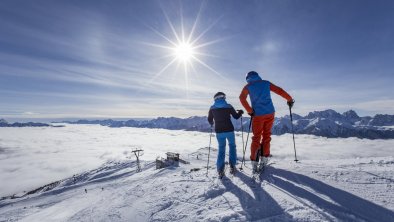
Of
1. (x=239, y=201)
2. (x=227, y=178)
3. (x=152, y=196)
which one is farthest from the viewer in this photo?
(x=227, y=178)

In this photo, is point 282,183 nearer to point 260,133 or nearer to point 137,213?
point 260,133

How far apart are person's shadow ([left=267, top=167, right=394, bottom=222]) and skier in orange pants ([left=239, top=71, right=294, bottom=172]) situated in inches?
47.4

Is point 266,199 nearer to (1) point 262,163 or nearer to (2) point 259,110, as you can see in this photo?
(1) point 262,163

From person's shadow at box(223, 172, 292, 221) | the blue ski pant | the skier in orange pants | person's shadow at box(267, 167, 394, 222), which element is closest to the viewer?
person's shadow at box(267, 167, 394, 222)

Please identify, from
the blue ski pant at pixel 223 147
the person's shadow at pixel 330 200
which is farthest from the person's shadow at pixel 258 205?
the blue ski pant at pixel 223 147

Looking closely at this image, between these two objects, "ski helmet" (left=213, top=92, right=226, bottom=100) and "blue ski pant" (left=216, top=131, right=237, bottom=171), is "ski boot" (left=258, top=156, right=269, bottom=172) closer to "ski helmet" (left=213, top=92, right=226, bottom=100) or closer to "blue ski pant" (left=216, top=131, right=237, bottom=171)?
"blue ski pant" (left=216, top=131, right=237, bottom=171)

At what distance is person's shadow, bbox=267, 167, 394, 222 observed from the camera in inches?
185

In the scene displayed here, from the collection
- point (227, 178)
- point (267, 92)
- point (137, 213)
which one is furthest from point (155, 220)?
point (267, 92)

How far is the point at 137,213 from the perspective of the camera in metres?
6.45

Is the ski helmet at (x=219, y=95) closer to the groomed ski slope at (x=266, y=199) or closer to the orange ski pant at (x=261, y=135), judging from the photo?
the orange ski pant at (x=261, y=135)

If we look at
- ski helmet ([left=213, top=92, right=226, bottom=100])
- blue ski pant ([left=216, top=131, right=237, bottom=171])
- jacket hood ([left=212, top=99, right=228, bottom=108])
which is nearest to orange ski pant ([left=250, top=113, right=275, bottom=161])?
blue ski pant ([left=216, top=131, right=237, bottom=171])

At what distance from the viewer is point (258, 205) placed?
5.58 metres

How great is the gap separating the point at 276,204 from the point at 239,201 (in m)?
0.83

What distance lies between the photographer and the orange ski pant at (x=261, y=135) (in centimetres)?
843
